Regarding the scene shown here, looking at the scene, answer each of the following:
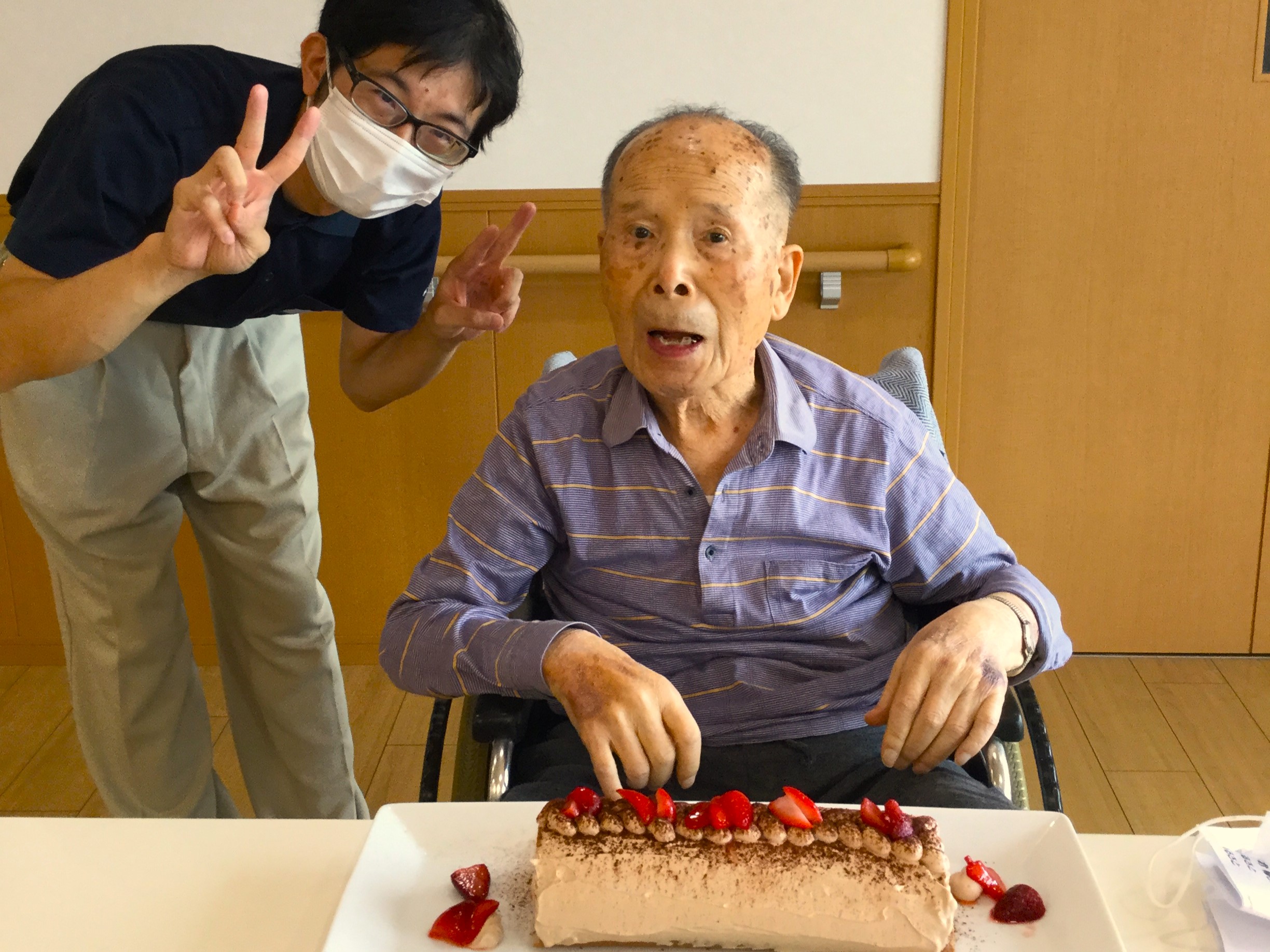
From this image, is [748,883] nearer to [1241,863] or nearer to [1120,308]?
[1241,863]

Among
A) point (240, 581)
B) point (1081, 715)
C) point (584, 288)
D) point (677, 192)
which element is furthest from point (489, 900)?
point (1081, 715)

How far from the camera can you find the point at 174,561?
202cm

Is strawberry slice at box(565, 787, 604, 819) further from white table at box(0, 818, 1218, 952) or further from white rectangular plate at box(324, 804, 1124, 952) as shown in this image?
white table at box(0, 818, 1218, 952)

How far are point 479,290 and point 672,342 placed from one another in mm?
553

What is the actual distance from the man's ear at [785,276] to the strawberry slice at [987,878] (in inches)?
28.5

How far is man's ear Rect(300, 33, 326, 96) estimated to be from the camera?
159 cm

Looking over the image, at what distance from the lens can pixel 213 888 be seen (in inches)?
38.3

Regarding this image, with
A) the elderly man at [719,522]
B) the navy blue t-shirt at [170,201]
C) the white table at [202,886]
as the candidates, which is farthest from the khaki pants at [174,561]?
the white table at [202,886]

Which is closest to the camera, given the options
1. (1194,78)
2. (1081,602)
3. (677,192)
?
(677,192)

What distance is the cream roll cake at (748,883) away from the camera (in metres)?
0.92

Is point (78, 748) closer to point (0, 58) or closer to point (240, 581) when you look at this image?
point (240, 581)

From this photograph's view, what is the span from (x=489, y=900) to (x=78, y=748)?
6.88ft

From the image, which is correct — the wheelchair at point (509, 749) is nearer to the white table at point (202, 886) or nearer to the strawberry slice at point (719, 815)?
the white table at point (202, 886)

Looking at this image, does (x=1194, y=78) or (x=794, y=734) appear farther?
(x=1194, y=78)
